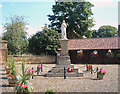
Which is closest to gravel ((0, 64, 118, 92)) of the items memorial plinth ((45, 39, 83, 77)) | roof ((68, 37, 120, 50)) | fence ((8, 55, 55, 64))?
memorial plinth ((45, 39, 83, 77))

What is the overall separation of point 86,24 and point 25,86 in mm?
27762

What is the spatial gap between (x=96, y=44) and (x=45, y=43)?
813 centimetres

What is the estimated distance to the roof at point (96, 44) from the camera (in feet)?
84.7

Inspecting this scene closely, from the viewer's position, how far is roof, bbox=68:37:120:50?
25822mm

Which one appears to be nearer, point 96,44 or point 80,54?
point 80,54

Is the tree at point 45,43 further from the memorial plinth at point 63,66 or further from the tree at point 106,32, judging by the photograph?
the tree at point 106,32

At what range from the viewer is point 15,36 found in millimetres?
29562

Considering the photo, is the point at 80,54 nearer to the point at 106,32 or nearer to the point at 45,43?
the point at 45,43

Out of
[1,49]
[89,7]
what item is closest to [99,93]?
[1,49]

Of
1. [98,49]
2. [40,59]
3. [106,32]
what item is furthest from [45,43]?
[106,32]

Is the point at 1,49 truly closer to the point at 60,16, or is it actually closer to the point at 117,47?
the point at 60,16

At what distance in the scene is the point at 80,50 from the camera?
25719 millimetres

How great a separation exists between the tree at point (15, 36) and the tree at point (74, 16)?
6.48 meters

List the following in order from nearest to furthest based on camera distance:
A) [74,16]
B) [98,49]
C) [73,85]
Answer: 1. [73,85]
2. [98,49]
3. [74,16]
